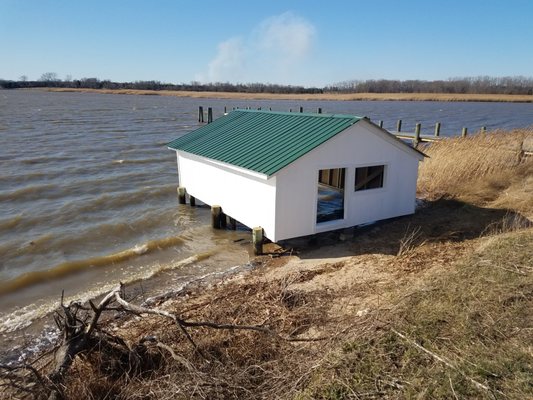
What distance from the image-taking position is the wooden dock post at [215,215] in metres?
12.3

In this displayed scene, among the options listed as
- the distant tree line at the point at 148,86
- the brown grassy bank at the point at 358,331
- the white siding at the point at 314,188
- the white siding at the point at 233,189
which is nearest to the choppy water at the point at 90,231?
the white siding at the point at 233,189

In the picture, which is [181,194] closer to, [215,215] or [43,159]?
[215,215]

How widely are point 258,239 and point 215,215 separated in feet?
8.93

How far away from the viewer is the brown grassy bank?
4.18 m

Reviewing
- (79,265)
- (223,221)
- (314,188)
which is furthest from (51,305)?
(314,188)

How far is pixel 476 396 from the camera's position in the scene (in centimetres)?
386

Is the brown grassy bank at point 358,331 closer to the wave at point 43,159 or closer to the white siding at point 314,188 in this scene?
the white siding at point 314,188

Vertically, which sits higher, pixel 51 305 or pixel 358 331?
pixel 358 331

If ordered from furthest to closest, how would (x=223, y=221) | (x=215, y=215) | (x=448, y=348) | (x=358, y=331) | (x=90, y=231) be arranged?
(x=90, y=231) → (x=223, y=221) → (x=215, y=215) → (x=358, y=331) → (x=448, y=348)

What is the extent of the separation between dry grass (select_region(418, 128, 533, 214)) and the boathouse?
3901mm

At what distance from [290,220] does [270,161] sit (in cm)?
150

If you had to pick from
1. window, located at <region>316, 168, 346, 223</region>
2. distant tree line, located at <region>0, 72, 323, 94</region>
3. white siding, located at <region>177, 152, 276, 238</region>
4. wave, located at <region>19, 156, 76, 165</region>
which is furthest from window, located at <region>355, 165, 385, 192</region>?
distant tree line, located at <region>0, 72, 323, 94</region>

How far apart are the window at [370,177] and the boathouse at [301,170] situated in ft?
0.05

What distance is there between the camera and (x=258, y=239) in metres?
10.1
